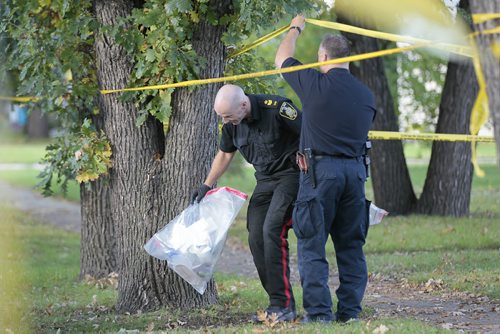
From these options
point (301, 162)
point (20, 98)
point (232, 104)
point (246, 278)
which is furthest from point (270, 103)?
point (20, 98)

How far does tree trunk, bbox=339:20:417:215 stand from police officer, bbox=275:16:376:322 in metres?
8.39

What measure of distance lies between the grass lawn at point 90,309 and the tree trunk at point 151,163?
220mm

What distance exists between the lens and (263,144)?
6.69 meters

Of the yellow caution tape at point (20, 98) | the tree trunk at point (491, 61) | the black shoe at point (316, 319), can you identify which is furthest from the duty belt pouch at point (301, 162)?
the yellow caution tape at point (20, 98)

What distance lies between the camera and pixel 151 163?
765cm

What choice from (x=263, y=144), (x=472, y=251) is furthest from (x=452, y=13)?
(x=263, y=144)

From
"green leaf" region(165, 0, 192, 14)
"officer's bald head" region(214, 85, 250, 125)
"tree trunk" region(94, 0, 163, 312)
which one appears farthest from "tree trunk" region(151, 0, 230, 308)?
"officer's bald head" region(214, 85, 250, 125)

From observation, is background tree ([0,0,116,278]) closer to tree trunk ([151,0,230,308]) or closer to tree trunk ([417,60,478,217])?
tree trunk ([151,0,230,308])

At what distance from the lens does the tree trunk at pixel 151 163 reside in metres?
7.50

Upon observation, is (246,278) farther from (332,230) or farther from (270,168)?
(332,230)

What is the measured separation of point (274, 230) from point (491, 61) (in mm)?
2437

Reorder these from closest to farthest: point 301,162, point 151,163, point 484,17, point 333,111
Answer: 1. point 484,17
2. point 333,111
3. point 301,162
4. point 151,163

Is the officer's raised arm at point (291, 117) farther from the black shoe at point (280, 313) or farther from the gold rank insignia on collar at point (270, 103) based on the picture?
the black shoe at point (280, 313)

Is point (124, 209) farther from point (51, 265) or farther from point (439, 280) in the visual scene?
point (51, 265)
